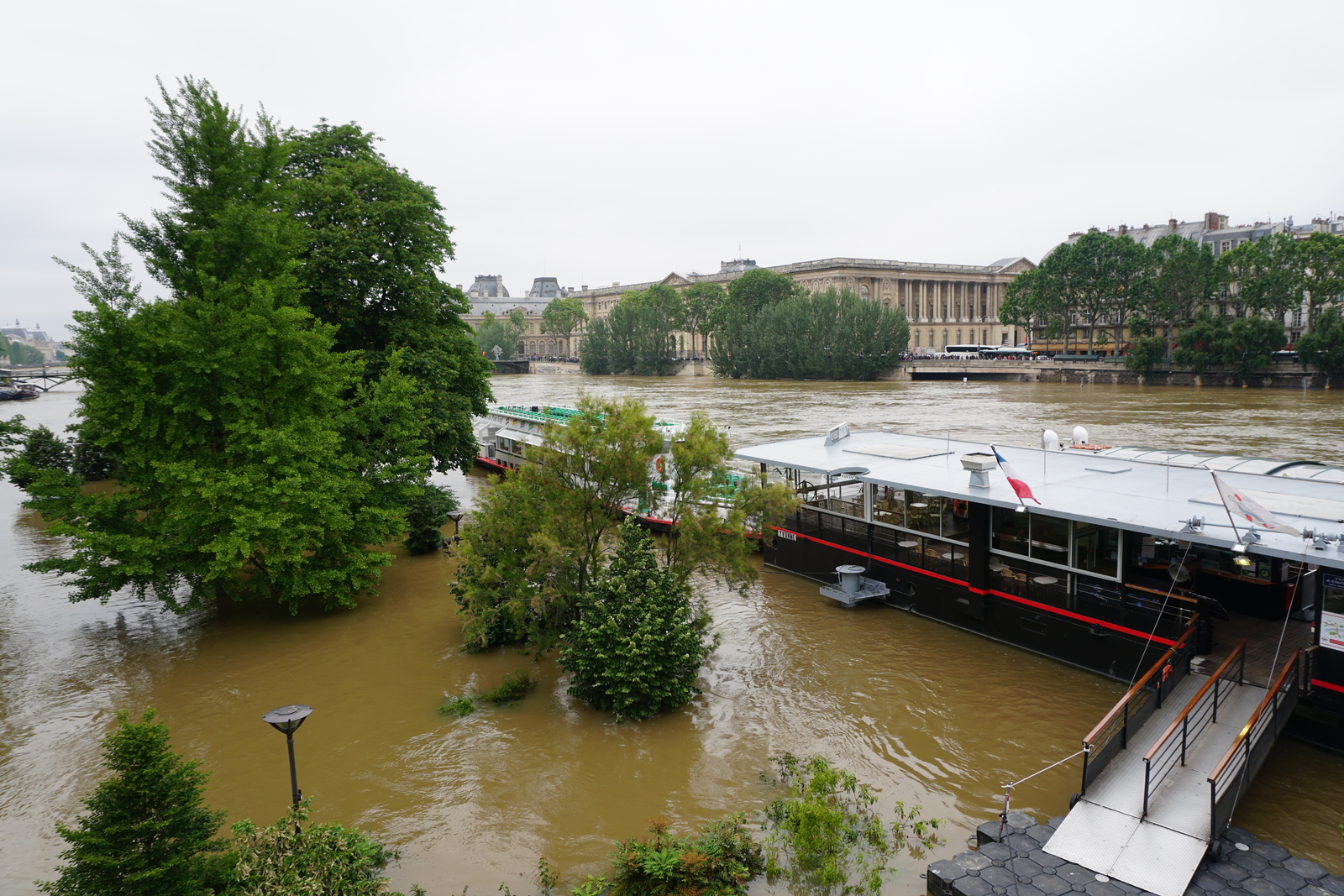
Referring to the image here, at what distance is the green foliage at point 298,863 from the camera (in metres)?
8.09

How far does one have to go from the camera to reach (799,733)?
14.7 meters

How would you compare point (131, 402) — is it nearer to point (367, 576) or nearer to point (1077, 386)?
point (367, 576)

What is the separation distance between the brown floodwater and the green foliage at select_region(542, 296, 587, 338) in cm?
15823

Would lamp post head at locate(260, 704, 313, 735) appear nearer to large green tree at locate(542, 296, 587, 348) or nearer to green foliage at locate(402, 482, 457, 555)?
green foliage at locate(402, 482, 457, 555)

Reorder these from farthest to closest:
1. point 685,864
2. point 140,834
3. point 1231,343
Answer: point 1231,343
point 685,864
point 140,834

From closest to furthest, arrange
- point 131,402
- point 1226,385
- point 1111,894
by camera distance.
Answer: point 1111,894 < point 131,402 < point 1226,385

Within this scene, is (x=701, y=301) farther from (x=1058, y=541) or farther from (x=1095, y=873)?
(x=1095, y=873)

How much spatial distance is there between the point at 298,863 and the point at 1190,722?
11.5 m

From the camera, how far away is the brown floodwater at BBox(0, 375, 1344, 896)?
39.3 feet

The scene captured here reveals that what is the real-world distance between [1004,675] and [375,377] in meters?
20.4

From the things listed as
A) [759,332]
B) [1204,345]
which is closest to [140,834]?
[1204,345]

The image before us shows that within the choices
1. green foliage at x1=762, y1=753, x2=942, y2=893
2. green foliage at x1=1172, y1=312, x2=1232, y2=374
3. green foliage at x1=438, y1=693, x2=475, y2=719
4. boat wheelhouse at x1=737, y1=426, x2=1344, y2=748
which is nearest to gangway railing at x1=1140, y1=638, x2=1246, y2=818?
boat wheelhouse at x1=737, y1=426, x2=1344, y2=748

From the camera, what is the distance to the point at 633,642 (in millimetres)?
14539

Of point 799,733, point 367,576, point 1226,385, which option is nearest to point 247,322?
point 367,576
